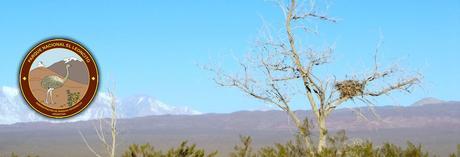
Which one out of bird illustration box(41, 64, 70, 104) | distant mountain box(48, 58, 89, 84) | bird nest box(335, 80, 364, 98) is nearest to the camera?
bird illustration box(41, 64, 70, 104)

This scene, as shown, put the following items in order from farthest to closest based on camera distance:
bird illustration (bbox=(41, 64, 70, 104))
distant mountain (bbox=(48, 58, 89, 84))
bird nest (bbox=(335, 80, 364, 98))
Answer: bird nest (bbox=(335, 80, 364, 98))
distant mountain (bbox=(48, 58, 89, 84))
bird illustration (bbox=(41, 64, 70, 104))

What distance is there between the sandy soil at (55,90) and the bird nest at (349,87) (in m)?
5.55

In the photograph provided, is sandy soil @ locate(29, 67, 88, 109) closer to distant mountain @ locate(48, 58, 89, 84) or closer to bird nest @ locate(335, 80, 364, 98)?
distant mountain @ locate(48, 58, 89, 84)

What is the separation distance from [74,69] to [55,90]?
1.81 feet

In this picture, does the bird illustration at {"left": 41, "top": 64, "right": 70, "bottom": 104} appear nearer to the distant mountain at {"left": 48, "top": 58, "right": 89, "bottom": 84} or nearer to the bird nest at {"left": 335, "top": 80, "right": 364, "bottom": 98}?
the distant mountain at {"left": 48, "top": 58, "right": 89, "bottom": 84}

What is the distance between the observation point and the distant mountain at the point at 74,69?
1245cm

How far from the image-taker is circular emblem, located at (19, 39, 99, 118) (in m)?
12.4

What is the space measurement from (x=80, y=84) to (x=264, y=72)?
16.3 ft

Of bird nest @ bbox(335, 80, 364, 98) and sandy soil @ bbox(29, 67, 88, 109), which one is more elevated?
bird nest @ bbox(335, 80, 364, 98)

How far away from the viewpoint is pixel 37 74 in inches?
493

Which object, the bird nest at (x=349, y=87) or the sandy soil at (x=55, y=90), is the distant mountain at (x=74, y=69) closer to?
the sandy soil at (x=55, y=90)

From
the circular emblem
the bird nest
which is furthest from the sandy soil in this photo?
the bird nest

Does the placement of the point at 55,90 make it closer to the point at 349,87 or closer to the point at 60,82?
the point at 60,82

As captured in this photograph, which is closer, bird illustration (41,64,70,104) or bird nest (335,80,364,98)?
bird illustration (41,64,70,104)
